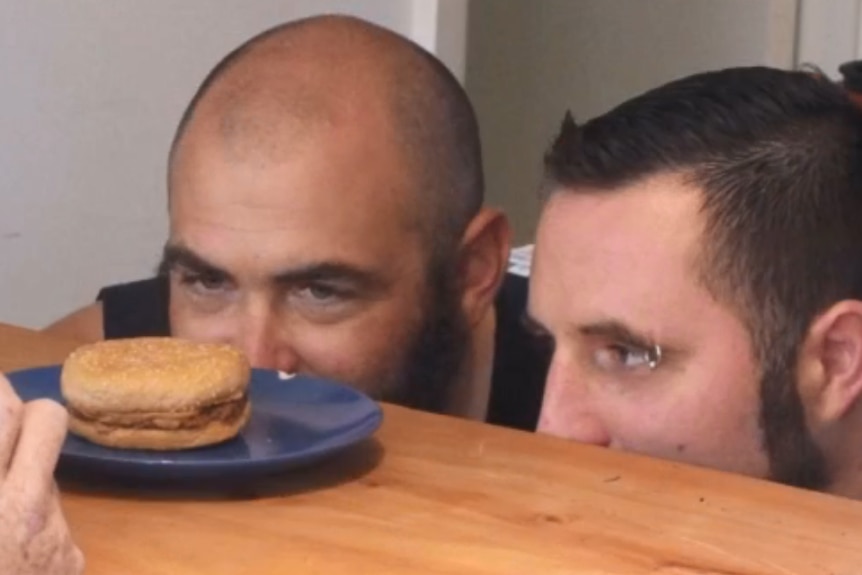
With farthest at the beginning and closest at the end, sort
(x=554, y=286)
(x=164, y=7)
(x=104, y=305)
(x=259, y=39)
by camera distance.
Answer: (x=164, y=7) < (x=104, y=305) < (x=259, y=39) < (x=554, y=286)

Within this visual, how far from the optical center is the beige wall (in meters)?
2.80

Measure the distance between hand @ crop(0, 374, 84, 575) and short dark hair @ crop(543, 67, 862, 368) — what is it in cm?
56

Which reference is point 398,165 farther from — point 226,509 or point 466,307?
point 226,509

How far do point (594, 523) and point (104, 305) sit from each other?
1.00 m

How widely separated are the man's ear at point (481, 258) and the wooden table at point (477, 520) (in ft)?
1.98

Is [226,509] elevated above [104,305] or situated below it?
above

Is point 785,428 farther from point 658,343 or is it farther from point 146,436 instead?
point 146,436

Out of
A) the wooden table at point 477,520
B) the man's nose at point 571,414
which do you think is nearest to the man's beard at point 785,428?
the man's nose at point 571,414

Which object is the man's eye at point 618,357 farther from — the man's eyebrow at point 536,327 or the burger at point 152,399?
the burger at point 152,399

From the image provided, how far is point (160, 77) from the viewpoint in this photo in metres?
1.83

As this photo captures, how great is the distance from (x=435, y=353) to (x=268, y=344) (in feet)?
0.74

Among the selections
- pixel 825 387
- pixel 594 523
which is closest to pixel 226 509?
pixel 594 523

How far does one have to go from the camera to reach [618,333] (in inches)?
37.9

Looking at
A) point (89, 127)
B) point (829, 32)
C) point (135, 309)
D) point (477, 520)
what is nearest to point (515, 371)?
point (135, 309)
